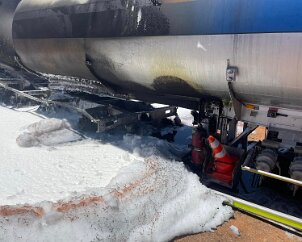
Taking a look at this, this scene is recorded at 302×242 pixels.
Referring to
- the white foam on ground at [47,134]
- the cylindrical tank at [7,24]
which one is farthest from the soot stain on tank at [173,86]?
the cylindrical tank at [7,24]

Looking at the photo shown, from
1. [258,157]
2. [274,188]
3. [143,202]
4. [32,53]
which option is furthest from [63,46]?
[274,188]

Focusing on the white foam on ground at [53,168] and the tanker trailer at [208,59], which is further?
the white foam on ground at [53,168]

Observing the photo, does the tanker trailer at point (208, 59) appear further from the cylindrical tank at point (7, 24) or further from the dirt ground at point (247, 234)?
the cylindrical tank at point (7, 24)

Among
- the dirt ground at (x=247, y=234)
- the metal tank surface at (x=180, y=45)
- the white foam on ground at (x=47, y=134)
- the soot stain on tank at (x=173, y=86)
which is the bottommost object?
the dirt ground at (x=247, y=234)

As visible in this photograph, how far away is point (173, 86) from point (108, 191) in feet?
6.88

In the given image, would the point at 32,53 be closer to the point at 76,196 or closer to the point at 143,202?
the point at 76,196

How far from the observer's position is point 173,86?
547cm

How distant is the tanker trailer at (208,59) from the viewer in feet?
13.1

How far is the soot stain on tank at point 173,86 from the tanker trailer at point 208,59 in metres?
0.02

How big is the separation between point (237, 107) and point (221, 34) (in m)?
1.18

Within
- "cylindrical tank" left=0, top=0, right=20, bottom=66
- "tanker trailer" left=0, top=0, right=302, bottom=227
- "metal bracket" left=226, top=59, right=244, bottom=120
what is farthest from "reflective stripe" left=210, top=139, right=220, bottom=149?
"cylindrical tank" left=0, top=0, right=20, bottom=66

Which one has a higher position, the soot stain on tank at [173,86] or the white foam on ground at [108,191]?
the soot stain on tank at [173,86]

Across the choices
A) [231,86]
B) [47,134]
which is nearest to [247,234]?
[231,86]

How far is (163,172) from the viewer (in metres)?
5.35
